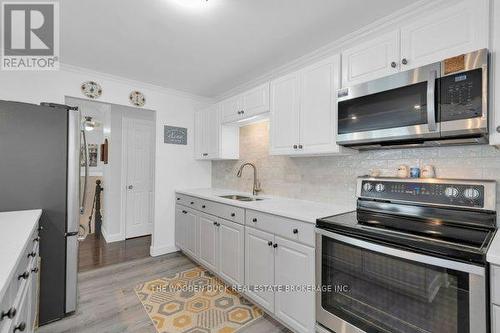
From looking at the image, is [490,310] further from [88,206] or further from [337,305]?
[88,206]

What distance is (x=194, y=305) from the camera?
7.25 feet

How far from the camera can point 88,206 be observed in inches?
179

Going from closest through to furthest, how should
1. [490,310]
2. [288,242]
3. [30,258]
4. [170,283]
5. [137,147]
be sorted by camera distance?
[490,310] → [30,258] → [288,242] → [170,283] → [137,147]

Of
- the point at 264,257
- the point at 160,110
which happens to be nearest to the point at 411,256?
the point at 264,257

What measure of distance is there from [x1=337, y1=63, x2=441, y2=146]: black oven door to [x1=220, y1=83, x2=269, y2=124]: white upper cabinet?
88cm

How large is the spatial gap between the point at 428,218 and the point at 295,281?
0.97 m

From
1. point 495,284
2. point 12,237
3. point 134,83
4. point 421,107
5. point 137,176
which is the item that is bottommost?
point 495,284

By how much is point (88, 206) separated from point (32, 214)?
10.7ft

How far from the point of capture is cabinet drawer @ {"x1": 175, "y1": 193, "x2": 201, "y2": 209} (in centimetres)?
300

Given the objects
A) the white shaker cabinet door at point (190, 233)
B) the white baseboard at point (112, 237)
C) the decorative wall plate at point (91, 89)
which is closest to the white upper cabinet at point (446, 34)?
the white shaker cabinet door at point (190, 233)

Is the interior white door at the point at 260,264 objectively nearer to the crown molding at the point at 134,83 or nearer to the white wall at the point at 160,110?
the white wall at the point at 160,110

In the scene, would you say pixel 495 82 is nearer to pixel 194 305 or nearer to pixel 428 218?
pixel 428 218

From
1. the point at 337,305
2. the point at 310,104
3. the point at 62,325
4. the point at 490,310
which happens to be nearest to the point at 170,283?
the point at 62,325

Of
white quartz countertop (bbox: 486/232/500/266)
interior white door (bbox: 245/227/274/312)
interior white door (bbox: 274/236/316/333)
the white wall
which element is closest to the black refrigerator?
the white wall
